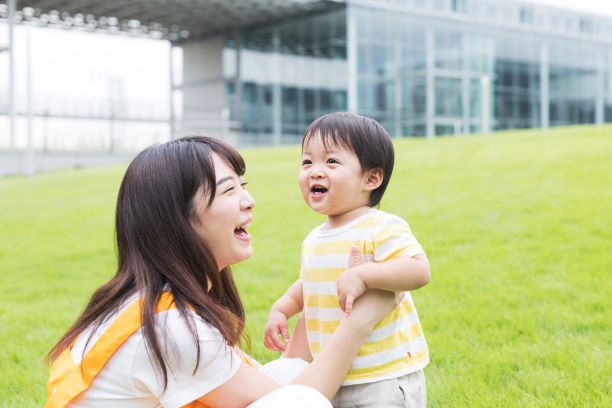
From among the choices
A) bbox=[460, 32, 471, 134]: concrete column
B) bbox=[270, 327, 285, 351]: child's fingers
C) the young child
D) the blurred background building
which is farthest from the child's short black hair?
bbox=[460, 32, 471, 134]: concrete column

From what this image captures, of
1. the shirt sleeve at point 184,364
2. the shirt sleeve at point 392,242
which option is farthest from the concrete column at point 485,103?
the shirt sleeve at point 184,364

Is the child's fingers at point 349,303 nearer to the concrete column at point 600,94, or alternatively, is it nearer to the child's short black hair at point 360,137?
the child's short black hair at point 360,137

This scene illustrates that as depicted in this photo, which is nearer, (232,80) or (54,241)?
(54,241)

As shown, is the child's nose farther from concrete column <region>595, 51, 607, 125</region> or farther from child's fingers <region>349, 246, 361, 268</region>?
concrete column <region>595, 51, 607, 125</region>

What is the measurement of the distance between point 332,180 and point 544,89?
3527 centimetres

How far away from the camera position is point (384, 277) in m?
2.08

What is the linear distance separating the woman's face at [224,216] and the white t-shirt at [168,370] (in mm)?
274

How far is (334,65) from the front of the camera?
31.8 m

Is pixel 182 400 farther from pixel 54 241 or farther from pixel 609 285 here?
pixel 54 241

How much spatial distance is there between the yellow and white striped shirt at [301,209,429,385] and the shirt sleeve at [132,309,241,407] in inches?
17.0

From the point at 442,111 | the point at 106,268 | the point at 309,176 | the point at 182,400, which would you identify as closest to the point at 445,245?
the point at 106,268

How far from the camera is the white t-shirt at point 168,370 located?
1.90 m

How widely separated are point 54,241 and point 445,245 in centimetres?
446

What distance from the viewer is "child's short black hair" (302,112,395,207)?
2.27 m
